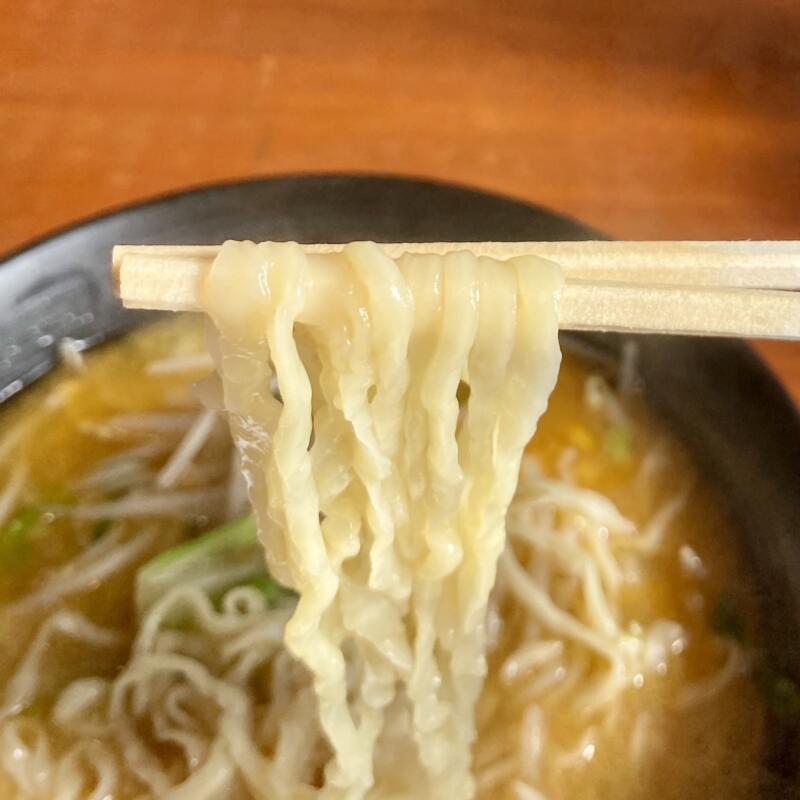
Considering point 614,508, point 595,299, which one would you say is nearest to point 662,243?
point 595,299

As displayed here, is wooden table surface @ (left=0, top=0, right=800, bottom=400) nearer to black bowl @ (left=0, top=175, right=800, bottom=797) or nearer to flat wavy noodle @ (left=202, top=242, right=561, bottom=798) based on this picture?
black bowl @ (left=0, top=175, right=800, bottom=797)

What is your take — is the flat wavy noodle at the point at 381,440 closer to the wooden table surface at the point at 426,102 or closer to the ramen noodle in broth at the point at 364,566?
the ramen noodle in broth at the point at 364,566

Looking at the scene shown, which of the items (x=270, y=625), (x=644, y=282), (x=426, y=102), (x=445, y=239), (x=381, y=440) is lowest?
(x=270, y=625)

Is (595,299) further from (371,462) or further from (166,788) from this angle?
(166,788)

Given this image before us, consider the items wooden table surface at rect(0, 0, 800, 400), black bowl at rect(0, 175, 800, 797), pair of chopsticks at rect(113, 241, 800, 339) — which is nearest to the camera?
pair of chopsticks at rect(113, 241, 800, 339)

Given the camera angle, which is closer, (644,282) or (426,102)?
(644,282)

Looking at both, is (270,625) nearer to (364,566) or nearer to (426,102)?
(364,566)

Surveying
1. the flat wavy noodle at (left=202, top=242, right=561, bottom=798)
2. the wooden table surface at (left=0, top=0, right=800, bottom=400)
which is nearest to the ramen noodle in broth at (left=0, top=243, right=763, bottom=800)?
the flat wavy noodle at (left=202, top=242, right=561, bottom=798)

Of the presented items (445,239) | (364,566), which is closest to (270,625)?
(364,566)
